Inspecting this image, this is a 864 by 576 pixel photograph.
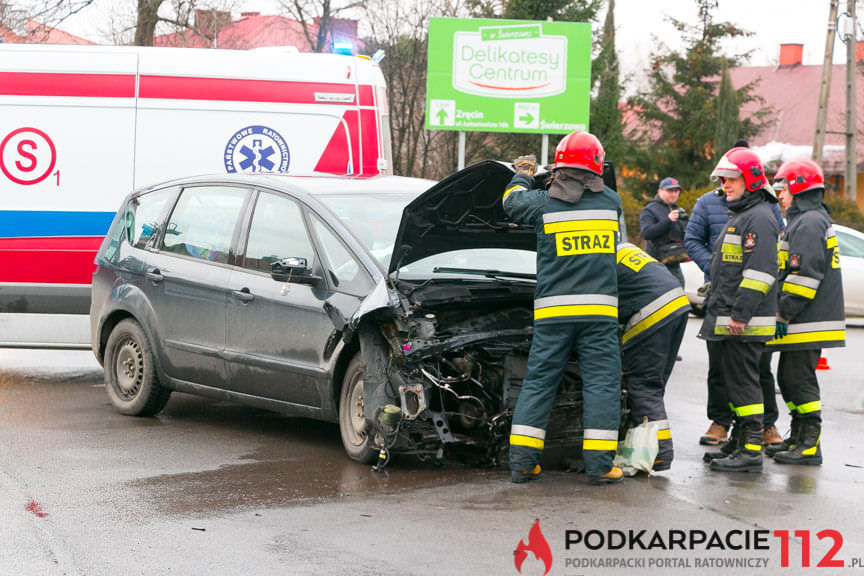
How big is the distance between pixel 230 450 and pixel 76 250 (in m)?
3.32

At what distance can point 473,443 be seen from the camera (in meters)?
6.72

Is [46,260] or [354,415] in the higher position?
[46,260]

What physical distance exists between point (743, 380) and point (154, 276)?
380 cm

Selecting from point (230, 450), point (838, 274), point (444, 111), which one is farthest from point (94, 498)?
point (444, 111)

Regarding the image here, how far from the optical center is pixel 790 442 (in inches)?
291

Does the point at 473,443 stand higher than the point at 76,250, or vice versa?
the point at 76,250

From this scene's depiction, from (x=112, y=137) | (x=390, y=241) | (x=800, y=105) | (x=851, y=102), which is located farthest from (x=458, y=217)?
(x=800, y=105)

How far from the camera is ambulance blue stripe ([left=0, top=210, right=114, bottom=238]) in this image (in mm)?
9805

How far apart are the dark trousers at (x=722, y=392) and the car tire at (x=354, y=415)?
208 centimetres

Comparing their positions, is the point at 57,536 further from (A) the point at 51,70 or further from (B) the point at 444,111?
(B) the point at 444,111

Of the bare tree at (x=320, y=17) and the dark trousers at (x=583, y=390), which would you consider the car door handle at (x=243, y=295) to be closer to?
the dark trousers at (x=583, y=390)

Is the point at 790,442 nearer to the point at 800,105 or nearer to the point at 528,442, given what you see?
the point at 528,442

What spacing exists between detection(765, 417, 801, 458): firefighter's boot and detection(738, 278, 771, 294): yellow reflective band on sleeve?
34.9 inches

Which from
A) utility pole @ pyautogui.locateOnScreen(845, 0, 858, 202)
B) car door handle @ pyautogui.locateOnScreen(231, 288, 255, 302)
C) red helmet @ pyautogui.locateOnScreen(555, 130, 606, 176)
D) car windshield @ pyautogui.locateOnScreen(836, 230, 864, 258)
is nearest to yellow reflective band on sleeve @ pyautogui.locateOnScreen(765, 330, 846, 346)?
red helmet @ pyautogui.locateOnScreen(555, 130, 606, 176)
